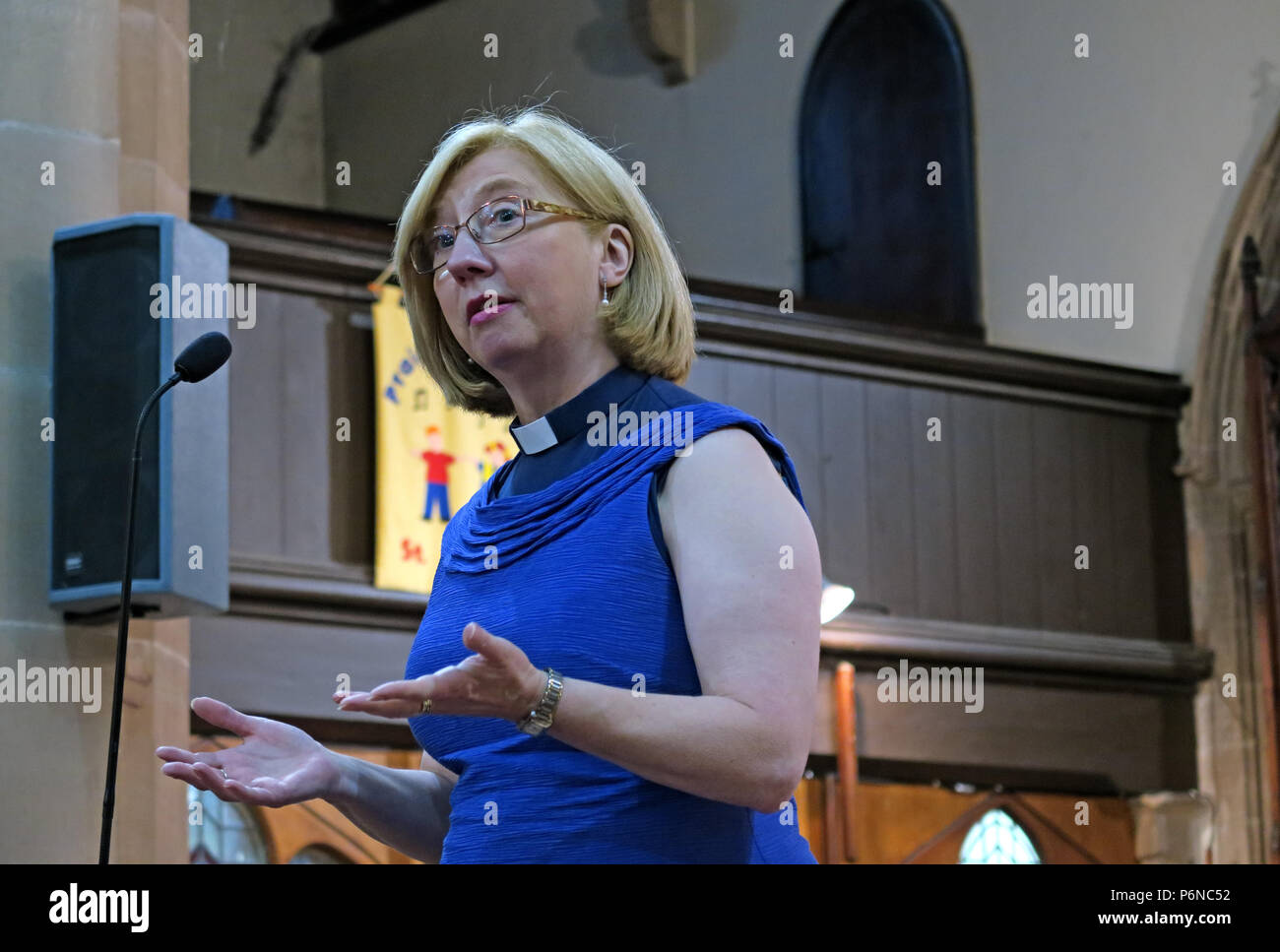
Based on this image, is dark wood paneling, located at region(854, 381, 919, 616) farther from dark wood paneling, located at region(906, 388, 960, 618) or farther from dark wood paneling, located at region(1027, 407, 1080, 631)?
dark wood paneling, located at region(1027, 407, 1080, 631)

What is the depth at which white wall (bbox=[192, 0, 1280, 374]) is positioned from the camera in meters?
9.08

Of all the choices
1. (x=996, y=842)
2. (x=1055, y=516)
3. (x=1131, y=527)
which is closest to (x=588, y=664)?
(x=996, y=842)

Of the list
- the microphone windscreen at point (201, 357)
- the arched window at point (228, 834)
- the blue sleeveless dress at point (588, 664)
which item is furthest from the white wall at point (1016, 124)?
the blue sleeveless dress at point (588, 664)

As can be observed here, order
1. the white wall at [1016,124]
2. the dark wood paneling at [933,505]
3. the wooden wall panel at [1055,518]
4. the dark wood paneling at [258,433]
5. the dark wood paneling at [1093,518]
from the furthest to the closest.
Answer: the dark wood paneling at [1093,518], the wooden wall panel at [1055,518], the white wall at [1016,124], the dark wood paneling at [933,505], the dark wood paneling at [258,433]

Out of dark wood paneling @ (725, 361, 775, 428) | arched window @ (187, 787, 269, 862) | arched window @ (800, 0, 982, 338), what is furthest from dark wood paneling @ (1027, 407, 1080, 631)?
arched window @ (187, 787, 269, 862)

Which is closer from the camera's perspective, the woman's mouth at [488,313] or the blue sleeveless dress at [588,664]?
the blue sleeveless dress at [588,664]

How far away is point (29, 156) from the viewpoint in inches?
176

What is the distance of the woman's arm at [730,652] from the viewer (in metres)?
1.69

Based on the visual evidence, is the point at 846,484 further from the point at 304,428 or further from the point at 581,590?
the point at 581,590

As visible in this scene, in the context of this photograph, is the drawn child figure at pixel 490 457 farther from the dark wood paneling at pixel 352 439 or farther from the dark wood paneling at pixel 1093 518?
the dark wood paneling at pixel 1093 518

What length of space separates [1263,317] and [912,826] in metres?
2.70

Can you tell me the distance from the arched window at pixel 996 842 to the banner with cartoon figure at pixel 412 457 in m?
2.77

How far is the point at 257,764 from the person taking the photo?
1.87m

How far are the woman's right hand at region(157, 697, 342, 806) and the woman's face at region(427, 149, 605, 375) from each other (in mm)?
430
